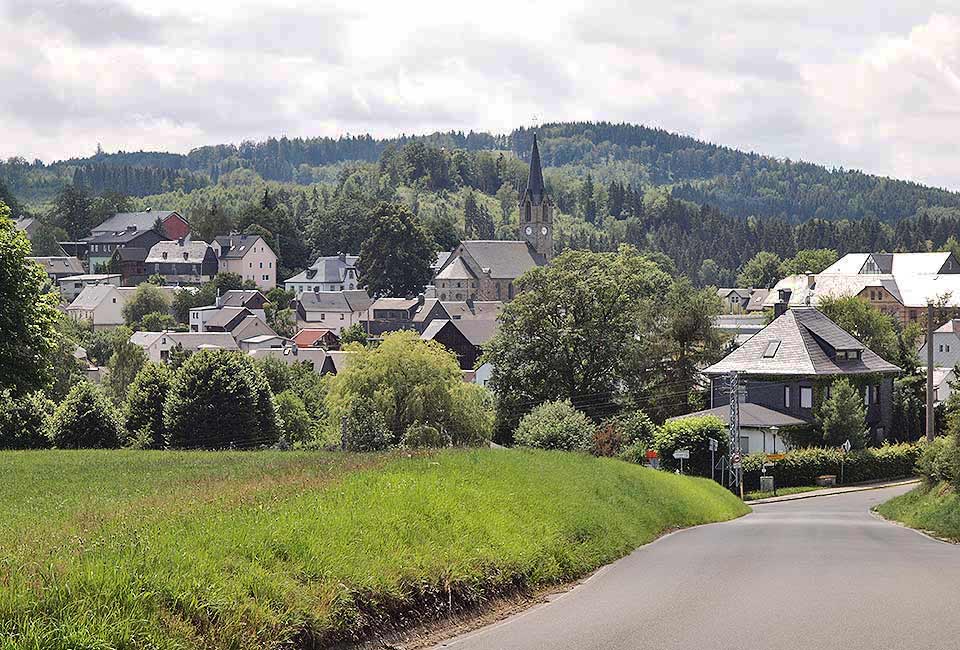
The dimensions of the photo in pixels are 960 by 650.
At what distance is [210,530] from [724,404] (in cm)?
6172

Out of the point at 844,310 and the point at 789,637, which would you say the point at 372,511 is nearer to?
the point at 789,637

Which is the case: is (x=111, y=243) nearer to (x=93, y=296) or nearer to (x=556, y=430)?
(x=93, y=296)

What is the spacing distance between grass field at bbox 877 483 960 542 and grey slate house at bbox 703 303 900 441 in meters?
25.9

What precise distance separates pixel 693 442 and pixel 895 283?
367ft

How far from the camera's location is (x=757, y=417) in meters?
63.3

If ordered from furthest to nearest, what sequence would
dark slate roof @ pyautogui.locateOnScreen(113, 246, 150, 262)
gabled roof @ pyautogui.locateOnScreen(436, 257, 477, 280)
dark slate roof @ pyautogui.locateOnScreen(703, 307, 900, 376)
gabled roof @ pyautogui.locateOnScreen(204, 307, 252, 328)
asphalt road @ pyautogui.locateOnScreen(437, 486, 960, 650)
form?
dark slate roof @ pyautogui.locateOnScreen(113, 246, 150, 262) < gabled roof @ pyautogui.locateOnScreen(436, 257, 477, 280) < gabled roof @ pyautogui.locateOnScreen(204, 307, 252, 328) < dark slate roof @ pyautogui.locateOnScreen(703, 307, 900, 376) < asphalt road @ pyautogui.locateOnScreen(437, 486, 960, 650)

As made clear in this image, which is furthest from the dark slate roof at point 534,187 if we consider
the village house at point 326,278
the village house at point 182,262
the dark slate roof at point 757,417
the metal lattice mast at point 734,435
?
the metal lattice mast at point 734,435

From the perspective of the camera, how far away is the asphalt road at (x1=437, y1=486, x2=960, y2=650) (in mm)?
10047

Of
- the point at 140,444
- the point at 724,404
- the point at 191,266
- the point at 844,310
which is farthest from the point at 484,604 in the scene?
the point at 191,266

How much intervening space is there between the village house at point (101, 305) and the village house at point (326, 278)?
24414 millimetres

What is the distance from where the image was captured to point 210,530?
1066cm

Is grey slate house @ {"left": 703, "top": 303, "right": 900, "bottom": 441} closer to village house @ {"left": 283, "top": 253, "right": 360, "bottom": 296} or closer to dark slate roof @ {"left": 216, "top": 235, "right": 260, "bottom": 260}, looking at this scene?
village house @ {"left": 283, "top": 253, "right": 360, "bottom": 296}

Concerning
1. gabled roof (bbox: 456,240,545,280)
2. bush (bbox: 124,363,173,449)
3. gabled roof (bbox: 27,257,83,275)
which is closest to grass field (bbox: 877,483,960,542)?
bush (bbox: 124,363,173,449)

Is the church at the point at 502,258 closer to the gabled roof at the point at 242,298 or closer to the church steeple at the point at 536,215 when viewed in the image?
the church steeple at the point at 536,215
